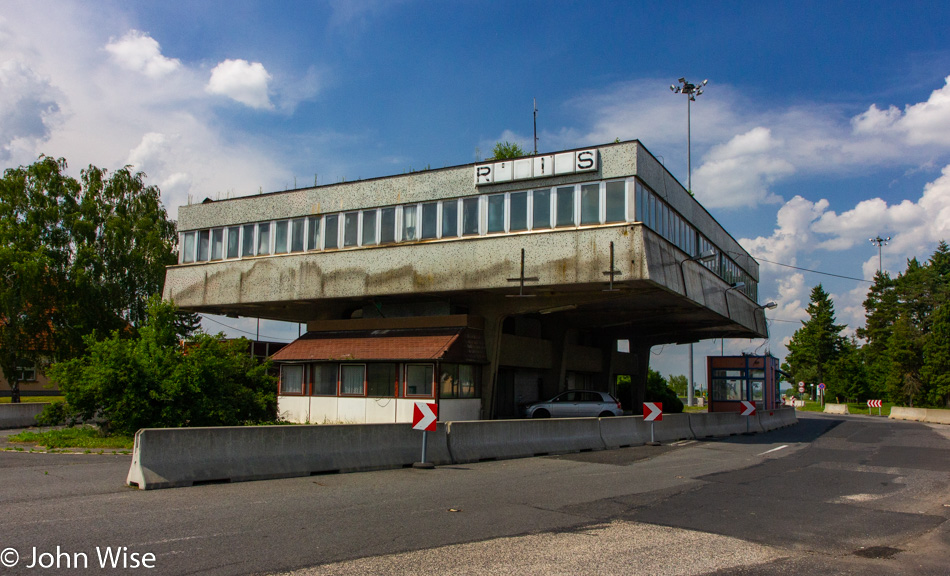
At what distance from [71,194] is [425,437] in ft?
124

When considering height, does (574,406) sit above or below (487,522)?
above

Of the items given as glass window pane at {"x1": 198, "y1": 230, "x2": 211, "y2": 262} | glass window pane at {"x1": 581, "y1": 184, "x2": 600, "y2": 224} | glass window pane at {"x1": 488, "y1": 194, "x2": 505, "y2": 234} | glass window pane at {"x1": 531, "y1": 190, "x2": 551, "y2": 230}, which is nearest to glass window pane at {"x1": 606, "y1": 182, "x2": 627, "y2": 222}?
glass window pane at {"x1": 581, "y1": 184, "x2": 600, "y2": 224}

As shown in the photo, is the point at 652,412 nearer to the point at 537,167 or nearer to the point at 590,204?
the point at 590,204

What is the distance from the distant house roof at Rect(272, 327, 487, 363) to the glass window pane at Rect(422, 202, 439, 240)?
3.85m

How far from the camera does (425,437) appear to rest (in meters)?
15.1

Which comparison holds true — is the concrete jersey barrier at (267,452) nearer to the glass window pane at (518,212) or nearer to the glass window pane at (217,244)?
the glass window pane at (518,212)

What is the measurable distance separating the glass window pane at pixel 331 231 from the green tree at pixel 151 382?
1015 cm

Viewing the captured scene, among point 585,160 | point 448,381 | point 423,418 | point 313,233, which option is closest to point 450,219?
point 585,160

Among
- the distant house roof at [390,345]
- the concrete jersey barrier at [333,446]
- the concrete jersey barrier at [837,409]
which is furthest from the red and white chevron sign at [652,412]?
the concrete jersey barrier at [837,409]

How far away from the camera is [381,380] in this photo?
2862 centimetres

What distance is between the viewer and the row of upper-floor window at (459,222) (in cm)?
2452

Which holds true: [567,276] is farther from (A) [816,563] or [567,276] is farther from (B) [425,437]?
(A) [816,563]

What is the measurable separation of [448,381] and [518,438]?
31.5 ft

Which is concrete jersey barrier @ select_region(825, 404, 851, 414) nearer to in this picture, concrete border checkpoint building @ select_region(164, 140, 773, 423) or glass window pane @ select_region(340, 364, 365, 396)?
concrete border checkpoint building @ select_region(164, 140, 773, 423)
